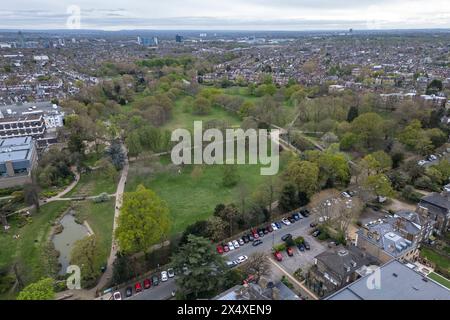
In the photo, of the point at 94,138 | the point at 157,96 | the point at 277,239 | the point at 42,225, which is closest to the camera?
the point at 277,239

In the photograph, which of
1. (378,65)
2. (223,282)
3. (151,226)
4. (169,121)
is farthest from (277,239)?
(378,65)

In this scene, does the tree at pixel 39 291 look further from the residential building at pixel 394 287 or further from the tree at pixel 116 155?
the tree at pixel 116 155

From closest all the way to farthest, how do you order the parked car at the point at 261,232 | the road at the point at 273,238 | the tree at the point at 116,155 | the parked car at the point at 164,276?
1. the parked car at the point at 164,276
2. the road at the point at 273,238
3. the parked car at the point at 261,232
4. the tree at the point at 116,155

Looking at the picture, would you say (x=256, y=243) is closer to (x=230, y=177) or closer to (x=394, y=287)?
(x=394, y=287)

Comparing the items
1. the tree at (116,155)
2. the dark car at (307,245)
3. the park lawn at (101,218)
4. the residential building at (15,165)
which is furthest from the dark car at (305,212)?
the residential building at (15,165)

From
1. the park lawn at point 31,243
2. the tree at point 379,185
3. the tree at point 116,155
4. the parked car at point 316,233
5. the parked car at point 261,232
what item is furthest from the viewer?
the tree at point 116,155

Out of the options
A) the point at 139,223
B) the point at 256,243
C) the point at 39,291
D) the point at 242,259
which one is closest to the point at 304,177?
the point at 256,243

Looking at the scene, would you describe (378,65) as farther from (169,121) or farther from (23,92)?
(23,92)
